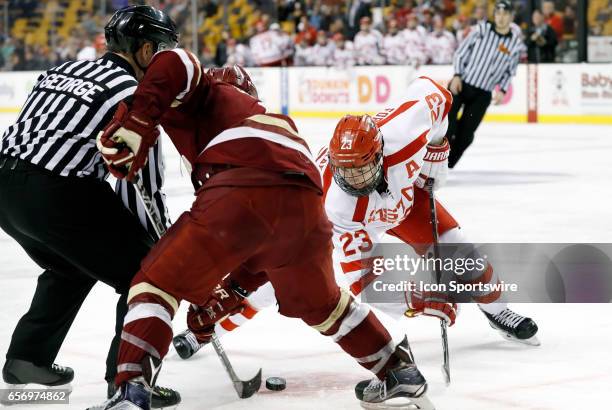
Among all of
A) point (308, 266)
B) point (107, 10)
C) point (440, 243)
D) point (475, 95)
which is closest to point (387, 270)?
point (440, 243)

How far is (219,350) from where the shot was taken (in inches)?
131

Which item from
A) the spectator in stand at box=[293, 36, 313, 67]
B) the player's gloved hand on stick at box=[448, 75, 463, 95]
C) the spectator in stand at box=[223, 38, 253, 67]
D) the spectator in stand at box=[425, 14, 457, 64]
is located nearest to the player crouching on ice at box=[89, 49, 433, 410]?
the player's gloved hand on stick at box=[448, 75, 463, 95]

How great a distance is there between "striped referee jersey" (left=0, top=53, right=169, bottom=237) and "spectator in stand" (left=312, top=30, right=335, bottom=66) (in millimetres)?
13675

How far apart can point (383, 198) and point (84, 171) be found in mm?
1010

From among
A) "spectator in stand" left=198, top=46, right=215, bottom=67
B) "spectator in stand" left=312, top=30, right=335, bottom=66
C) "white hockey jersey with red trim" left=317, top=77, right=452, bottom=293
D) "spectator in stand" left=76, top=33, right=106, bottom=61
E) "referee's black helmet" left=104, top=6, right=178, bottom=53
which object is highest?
"referee's black helmet" left=104, top=6, right=178, bottom=53

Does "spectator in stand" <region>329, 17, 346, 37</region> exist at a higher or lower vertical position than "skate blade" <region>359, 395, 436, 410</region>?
lower

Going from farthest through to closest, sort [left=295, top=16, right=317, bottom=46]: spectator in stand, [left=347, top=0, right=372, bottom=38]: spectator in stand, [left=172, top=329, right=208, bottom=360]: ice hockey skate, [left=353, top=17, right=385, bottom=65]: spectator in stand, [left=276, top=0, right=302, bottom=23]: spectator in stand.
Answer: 1. [left=276, top=0, right=302, bottom=23]: spectator in stand
2. [left=295, top=16, right=317, bottom=46]: spectator in stand
3. [left=347, top=0, right=372, bottom=38]: spectator in stand
4. [left=353, top=17, right=385, bottom=65]: spectator in stand
5. [left=172, top=329, right=208, bottom=360]: ice hockey skate

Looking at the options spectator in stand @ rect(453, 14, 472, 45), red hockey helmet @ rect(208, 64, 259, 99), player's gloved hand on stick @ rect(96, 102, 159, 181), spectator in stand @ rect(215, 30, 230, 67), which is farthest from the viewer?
spectator in stand @ rect(215, 30, 230, 67)

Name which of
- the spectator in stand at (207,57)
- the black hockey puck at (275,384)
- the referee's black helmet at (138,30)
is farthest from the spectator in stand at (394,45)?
the referee's black helmet at (138,30)

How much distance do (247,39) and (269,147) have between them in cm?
1542

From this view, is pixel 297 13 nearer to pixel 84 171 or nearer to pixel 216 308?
pixel 216 308

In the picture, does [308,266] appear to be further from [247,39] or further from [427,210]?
[247,39]

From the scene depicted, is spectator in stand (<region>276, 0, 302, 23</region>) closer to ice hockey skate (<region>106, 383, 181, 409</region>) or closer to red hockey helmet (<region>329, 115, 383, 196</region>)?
red hockey helmet (<region>329, 115, 383, 196</region>)

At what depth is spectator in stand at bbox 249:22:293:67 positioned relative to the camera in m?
16.8
